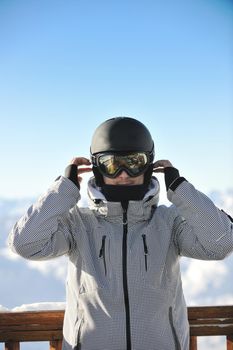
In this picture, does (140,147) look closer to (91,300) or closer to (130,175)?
(130,175)

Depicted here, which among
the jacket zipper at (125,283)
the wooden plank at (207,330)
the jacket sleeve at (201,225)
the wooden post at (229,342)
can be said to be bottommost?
the wooden post at (229,342)

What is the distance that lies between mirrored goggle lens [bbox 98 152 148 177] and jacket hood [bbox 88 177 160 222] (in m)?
0.12

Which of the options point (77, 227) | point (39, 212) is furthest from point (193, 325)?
point (39, 212)

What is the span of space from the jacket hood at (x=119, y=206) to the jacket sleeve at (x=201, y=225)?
0.33 ft

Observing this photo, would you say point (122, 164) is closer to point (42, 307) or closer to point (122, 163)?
point (122, 163)

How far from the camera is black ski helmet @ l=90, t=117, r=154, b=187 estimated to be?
2.70 metres

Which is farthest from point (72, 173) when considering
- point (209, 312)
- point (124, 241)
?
point (209, 312)

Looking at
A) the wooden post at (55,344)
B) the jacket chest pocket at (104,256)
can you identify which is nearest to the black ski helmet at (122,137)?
the jacket chest pocket at (104,256)

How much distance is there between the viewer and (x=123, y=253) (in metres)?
2.52

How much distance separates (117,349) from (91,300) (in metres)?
0.26

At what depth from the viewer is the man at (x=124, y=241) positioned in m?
2.48

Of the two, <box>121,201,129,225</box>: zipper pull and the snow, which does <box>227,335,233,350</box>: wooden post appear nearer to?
the snow

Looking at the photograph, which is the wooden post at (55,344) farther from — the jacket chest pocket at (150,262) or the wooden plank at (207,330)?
the jacket chest pocket at (150,262)

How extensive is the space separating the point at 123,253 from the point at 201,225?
1.32 ft
